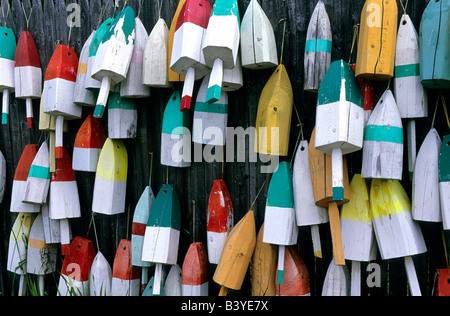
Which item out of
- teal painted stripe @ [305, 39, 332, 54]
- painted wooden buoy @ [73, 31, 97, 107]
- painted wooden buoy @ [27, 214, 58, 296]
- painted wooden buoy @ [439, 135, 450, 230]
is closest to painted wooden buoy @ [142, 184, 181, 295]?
painted wooden buoy @ [73, 31, 97, 107]

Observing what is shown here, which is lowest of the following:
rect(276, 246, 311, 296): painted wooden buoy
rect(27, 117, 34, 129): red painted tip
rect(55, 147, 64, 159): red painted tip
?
rect(276, 246, 311, 296): painted wooden buoy

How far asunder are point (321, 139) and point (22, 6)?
2.31 meters

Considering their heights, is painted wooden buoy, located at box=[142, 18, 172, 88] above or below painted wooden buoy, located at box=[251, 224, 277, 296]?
above

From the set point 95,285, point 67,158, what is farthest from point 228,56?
point 95,285

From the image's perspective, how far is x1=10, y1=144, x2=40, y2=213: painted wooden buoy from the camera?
2479 millimetres

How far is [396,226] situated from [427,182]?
0.24 m

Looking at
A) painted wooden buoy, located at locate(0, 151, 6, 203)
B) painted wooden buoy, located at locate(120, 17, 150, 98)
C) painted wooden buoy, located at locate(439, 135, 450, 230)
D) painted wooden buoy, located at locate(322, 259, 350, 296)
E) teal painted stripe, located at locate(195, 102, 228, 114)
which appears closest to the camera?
painted wooden buoy, located at locate(439, 135, 450, 230)

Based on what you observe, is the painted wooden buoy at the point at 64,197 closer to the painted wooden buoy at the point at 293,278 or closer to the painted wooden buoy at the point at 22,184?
the painted wooden buoy at the point at 22,184

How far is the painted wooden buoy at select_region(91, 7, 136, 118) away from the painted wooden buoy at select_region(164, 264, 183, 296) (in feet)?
3.09

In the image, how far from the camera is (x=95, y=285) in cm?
228

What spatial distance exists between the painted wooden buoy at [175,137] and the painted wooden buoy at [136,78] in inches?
7.2

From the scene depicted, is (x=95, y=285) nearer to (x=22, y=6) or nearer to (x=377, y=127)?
(x=377, y=127)

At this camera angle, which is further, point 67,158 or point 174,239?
point 67,158

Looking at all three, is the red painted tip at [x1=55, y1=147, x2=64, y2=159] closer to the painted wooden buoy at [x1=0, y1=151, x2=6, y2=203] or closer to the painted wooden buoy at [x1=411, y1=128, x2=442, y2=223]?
the painted wooden buoy at [x1=0, y1=151, x2=6, y2=203]
